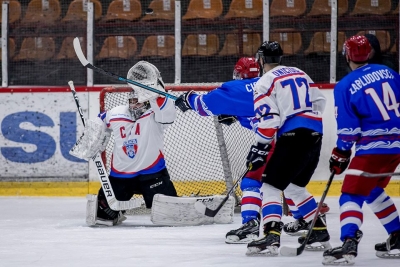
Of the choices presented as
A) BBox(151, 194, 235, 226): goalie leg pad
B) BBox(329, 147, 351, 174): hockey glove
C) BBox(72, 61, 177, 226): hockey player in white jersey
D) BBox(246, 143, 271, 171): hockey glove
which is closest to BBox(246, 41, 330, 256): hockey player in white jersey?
BBox(246, 143, 271, 171): hockey glove

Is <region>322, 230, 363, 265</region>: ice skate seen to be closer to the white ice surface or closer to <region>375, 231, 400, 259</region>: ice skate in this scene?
the white ice surface

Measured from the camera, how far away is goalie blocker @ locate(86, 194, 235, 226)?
5.75 metres

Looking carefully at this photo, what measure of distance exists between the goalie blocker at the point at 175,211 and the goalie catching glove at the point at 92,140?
13.0 inches

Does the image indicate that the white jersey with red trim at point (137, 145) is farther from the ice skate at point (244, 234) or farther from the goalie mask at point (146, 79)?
the ice skate at point (244, 234)

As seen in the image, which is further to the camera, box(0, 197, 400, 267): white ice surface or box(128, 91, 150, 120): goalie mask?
box(128, 91, 150, 120): goalie mask

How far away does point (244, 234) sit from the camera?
16.0ft

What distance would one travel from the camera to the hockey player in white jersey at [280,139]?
14.0 feet

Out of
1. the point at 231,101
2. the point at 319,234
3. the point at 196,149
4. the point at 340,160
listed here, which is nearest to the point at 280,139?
the point at 340,160

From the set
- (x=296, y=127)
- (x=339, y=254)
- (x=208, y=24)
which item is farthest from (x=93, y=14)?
(x=339, y=254)

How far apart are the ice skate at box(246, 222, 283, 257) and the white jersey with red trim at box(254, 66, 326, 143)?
425mm

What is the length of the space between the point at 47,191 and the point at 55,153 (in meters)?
0.35

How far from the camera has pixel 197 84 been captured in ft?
25.6

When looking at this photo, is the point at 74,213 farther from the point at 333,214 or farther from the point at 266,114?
the point at 266,114

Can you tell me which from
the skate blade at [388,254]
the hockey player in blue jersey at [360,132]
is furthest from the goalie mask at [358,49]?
the skate blade at [388,254]
